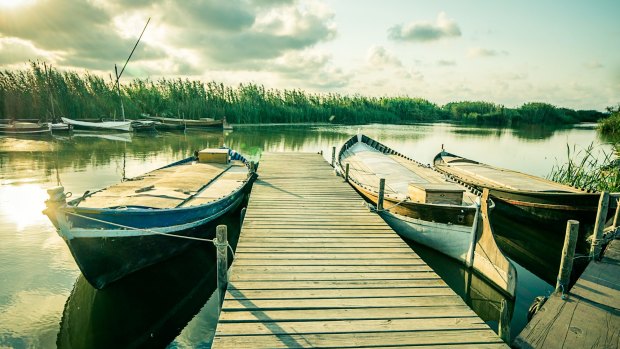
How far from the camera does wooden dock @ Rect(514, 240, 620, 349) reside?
4133mm

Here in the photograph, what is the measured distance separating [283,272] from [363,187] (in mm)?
6522

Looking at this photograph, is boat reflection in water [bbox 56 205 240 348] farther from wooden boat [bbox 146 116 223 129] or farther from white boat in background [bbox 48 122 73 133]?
wooden boat [bbox 146 116 223 129]

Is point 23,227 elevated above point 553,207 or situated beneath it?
situated beneath

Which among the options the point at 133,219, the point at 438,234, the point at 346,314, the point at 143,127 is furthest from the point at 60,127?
the point at 346,314

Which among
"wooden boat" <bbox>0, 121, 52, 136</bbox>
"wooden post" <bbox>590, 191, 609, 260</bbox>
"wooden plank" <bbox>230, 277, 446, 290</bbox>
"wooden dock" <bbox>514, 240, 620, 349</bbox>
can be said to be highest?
"wooden boat" <bbox>0, 121, 52, 136</bbox>

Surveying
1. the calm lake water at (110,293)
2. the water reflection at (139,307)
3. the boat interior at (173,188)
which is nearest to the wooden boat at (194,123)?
the calm lake water at (110,293)

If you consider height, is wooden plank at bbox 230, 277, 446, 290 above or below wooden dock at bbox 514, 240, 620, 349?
above

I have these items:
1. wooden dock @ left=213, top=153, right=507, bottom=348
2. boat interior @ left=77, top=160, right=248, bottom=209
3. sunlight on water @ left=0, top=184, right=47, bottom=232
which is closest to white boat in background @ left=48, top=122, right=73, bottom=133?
sunlight on water @ left=0, top=184, right=47, bottom=232

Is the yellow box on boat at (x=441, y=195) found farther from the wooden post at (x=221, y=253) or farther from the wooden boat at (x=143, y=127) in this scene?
the wooden boat at (x=143, y=127)

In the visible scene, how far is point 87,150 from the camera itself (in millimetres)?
25156

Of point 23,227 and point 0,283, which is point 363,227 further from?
point 23,227

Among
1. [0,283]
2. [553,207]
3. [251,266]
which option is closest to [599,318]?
[251,266]

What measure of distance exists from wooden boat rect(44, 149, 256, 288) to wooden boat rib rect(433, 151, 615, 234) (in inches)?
378

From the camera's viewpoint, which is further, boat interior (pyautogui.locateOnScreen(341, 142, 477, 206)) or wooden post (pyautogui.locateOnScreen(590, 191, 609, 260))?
boat interior (pyautogui.locateOnScreen(341, 142, 477, 206))
